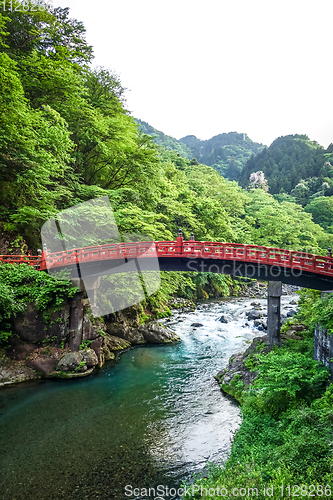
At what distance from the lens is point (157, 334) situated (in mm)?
21688

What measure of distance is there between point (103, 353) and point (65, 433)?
23.0ft

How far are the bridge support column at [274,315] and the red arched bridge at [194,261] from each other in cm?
53

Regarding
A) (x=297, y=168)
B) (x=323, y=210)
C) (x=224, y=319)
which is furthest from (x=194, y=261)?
(x=297, y=168)

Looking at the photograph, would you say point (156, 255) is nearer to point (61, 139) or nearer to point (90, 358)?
point (90, 358)

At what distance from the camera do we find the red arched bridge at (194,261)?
16.4m

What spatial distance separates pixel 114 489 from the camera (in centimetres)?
868

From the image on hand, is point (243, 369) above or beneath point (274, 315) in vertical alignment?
beneath

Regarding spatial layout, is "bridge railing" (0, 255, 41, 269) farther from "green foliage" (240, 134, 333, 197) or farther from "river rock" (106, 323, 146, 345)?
"green foliage" (240, 134, 333, 197)

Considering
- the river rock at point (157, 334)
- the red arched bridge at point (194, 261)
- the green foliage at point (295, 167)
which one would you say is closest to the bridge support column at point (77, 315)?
the red arched bridge at point (194, 261)

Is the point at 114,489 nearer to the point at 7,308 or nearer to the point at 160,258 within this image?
the point at 7,308

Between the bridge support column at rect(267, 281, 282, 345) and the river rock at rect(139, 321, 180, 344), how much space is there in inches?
320

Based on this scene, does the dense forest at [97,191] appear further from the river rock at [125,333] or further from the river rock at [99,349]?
the river rock at [99,349]

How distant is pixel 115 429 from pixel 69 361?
555cm

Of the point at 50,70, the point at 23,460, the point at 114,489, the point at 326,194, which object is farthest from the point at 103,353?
the point at 326,194
